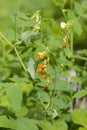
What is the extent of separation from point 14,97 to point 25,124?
118mm

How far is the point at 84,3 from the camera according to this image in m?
2.09

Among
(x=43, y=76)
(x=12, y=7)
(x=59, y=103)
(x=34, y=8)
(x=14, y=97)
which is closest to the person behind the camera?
(x=14, y=97)

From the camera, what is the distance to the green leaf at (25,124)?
1613mm

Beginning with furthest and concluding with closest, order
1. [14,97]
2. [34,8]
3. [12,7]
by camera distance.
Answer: [12,7] → [34,8] → [14,97]

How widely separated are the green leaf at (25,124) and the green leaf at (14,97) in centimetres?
9

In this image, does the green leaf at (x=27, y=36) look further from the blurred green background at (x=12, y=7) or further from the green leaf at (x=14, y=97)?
the blurred green background at (x=12, y=7)

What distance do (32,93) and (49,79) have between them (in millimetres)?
129

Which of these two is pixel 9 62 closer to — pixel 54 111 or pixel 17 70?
pixel 17 70

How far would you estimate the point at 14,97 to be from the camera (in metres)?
1.57

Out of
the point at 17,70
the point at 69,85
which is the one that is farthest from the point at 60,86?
the point at 17,70

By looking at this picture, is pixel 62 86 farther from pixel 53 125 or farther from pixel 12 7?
pixel 12 7

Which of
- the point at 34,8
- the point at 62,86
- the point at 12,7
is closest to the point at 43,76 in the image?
the point at 62,86

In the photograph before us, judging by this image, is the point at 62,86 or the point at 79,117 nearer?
the point at 79,117

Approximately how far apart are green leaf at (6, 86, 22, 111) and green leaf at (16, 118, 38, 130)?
0.09 metres
